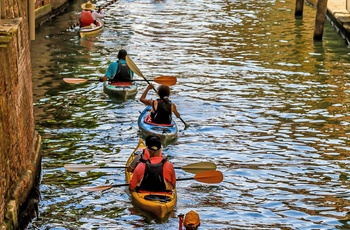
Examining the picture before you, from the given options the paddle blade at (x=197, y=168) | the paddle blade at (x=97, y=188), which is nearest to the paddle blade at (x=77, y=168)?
the paddle blade at (x=97, y=188)

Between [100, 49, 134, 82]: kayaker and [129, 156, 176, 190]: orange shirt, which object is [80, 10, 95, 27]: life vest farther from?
[129, 156, 176, 190]: orange shirt

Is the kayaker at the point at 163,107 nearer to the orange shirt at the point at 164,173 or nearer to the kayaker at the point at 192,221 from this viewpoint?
the orange shirt at the point at 164,173

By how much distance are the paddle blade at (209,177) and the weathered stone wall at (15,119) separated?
111 inches

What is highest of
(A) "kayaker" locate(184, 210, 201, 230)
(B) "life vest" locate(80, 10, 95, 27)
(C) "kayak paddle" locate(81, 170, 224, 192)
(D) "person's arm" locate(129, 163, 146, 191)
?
(A) "kayaker" locate(184, 210, 201, 230)

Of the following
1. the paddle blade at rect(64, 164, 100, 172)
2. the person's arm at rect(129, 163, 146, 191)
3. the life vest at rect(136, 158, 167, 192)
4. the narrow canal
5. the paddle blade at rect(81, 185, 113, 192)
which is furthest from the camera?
the paddle blade at rect(64, 164, 100, 172)

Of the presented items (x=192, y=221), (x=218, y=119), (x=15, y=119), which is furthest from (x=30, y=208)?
(x=218, y=119)

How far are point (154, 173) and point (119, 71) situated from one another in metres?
8.70

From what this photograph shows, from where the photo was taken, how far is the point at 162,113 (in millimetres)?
18078

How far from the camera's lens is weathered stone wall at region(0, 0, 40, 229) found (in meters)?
11.2

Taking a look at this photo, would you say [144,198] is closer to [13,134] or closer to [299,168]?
[13,134]

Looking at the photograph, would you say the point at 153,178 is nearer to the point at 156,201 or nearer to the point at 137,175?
the point at 137,175

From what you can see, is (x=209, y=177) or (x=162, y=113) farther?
(x=162, y=113)

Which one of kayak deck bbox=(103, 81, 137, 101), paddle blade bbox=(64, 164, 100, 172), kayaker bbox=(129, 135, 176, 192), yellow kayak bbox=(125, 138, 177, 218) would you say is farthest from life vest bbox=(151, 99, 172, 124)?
yellow kayak bbox=(125, 138, 177, 218)

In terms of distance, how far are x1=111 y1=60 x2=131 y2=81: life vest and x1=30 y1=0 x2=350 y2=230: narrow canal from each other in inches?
25.4
